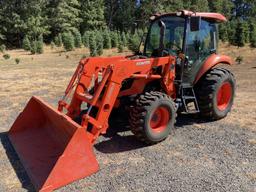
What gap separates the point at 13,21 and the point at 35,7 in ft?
9.34

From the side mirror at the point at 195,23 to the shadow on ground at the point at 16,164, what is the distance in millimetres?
3541

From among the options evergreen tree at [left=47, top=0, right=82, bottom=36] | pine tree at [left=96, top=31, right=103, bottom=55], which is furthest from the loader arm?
evergreen tree at [left=47, top=0, right=82, bottom=36]

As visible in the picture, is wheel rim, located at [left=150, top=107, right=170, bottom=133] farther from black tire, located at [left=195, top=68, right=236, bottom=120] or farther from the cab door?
black tire, located at [left=195, top=68, right=236, bottom=120]

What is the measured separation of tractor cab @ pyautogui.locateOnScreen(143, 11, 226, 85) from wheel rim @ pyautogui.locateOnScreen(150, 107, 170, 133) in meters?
0.94

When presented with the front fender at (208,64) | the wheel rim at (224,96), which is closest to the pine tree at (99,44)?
the wheel rim at (224,96)

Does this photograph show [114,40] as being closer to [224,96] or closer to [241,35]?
[241,35]

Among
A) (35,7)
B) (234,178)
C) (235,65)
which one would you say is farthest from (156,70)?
(35,7)

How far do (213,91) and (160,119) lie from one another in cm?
138

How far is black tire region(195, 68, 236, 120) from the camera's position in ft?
20.4

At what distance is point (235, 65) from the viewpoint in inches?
619

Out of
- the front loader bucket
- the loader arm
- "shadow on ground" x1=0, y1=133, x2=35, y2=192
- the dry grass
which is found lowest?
the dry grass

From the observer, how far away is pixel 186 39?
588cm

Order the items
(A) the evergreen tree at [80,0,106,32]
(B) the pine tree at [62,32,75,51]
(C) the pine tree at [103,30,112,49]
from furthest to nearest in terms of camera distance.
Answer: (A) the evergreen tree at [80,0,106,32], (C) the pine tree at [103,30,112,49], (B) the pine tree at [62,32,75,51]

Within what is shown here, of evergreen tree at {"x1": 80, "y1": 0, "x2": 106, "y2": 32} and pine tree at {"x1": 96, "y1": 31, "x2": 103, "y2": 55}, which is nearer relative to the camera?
pine tree at {"x1": 96, "y1": 31, "x2": 103, "y2": 55}
